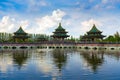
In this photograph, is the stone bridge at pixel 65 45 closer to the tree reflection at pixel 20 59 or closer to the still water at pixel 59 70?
the tree reflection at pixel 20 59

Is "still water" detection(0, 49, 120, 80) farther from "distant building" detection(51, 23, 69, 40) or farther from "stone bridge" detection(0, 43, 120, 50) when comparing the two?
"distant building" detection(51, 23, 69, 40)

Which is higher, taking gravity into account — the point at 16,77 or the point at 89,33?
the point at 89,33

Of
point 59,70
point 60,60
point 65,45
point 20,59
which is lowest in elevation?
point 59,70

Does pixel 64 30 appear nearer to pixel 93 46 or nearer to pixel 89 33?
pixel 89 33

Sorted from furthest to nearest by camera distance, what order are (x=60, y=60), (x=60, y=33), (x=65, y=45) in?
(x=60, y=33)
(x=65, y=45)
(x=60, y=60)

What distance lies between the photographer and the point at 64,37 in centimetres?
12419

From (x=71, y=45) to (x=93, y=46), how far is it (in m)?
10.2

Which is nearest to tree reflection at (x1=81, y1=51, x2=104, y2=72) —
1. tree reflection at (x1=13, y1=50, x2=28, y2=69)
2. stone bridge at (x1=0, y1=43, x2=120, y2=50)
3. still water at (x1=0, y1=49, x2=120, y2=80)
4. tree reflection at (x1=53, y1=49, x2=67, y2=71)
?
still water at (x1=0, y1=49, x2=120, y2=80)

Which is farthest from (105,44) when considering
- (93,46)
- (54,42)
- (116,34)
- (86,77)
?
(86,77)

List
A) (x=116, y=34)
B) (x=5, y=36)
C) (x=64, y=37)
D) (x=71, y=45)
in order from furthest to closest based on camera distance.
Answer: (x=5, y=36), (x=116, y=34), (x=64, y=37), (x=71, y=45)

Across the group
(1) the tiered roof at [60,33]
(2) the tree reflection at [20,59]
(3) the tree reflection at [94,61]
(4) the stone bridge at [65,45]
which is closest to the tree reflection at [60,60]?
(3) the tree reflection at [94,61]

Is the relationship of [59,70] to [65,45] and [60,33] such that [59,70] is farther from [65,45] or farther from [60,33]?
[60,33]

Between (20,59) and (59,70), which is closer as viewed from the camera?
(59,70)

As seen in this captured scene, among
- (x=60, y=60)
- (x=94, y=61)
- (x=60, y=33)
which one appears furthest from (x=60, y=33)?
(x=94, y=61)
